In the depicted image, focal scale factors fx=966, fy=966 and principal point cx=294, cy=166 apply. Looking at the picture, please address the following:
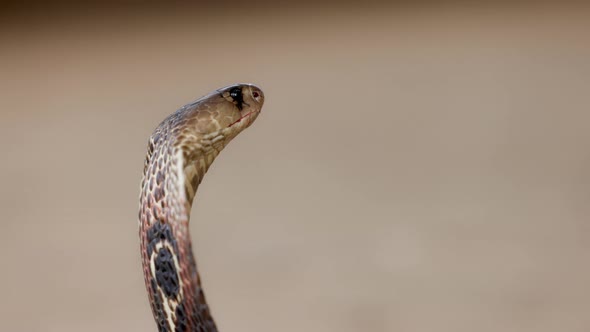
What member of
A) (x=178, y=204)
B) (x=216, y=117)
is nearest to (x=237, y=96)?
(x=216, y=117)

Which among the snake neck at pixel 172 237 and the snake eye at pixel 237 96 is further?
the snake eye at pixel 237 96

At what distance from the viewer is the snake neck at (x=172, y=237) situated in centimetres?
92

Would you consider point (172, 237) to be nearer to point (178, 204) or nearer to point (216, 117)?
point (178, 204)

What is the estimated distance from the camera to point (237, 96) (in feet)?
3.42

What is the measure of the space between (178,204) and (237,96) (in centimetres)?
17

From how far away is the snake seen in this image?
919mm

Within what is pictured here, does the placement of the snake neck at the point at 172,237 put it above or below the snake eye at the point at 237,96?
below

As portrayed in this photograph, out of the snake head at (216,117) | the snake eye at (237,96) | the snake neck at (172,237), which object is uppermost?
the snake eye at (237,96)

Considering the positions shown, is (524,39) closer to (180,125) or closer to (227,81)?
(227,81)

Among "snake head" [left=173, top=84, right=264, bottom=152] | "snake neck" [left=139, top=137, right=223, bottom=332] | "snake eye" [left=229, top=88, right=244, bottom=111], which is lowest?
"snake neck" [left=139, top=137, right=223, bottom=332]

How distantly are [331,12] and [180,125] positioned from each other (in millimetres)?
2767

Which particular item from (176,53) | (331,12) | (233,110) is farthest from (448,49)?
(233,110)

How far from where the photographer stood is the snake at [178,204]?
92 cm

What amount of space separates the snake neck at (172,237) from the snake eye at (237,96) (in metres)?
0.07
